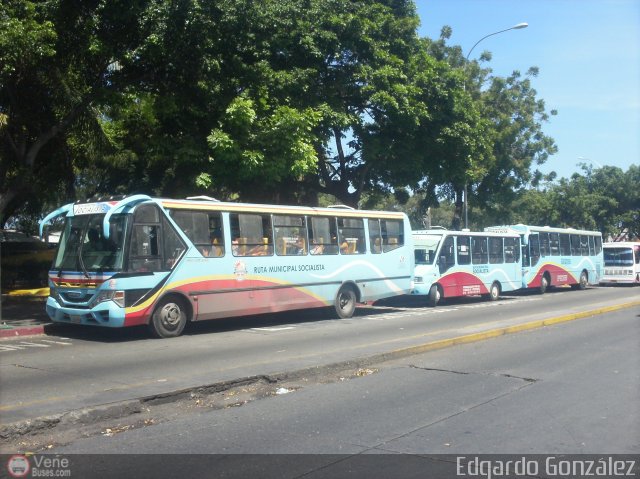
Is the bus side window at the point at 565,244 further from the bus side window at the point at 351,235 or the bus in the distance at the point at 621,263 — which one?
the bus side window at the point at 351,235

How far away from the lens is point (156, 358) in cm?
1093

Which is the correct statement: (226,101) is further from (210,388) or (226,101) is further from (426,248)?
(210,388)

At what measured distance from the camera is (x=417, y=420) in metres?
7.20

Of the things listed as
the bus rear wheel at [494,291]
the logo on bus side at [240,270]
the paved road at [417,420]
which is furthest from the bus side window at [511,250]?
the paved road at [417,420]

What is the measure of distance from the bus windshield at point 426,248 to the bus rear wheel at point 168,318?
10798 millimetres

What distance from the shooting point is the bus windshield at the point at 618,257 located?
118 ft

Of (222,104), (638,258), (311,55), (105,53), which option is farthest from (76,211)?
(638,258)

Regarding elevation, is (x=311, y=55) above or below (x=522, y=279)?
above

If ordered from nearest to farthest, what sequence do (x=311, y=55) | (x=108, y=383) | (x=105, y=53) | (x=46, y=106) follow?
(x=108, y=383) → (x=105, y=53) → (x=46, y=106) → (x=311, y=55)

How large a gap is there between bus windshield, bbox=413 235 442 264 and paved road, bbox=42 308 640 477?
11555 millimetres

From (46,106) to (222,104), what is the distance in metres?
4.64

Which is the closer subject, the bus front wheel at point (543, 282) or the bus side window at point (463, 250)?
the bus side window at point (463, 250)

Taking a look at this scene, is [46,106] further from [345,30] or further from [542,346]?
[542,346]

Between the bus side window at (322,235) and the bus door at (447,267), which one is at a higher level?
the bus side window at (322,235)
